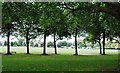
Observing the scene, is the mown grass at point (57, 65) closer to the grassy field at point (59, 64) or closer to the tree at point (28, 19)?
the grassy field at point (59, 64)

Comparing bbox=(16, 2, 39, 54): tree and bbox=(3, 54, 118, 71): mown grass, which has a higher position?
bbox=(16, 2, 39, 54): tree

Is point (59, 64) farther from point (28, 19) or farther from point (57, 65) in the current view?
point (28, 19)

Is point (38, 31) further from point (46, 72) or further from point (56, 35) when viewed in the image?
point (46, 72)

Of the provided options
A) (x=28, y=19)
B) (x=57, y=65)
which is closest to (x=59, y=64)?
(x=57, y=65)

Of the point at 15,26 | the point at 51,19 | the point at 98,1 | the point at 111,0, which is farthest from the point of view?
the point at 15,26

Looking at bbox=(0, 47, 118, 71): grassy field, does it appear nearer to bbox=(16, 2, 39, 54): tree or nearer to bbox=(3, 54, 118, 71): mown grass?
bbox=(3, 54, 118, 71): mown grass

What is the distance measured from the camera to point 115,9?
20.4 meters

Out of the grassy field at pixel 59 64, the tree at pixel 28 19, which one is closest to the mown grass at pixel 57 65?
the grassy field at pixel 59 64

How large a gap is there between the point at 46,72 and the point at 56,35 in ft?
143

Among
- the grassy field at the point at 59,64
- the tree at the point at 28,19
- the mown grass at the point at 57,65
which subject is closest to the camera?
the tree at the point at 28,19

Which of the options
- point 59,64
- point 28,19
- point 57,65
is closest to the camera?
point 28,19

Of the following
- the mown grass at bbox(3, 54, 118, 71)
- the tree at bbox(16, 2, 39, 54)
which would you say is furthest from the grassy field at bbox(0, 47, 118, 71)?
the tree at bbox(16, 2, 39, 54)

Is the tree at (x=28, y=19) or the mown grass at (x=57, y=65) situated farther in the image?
the mown grass at (x=57, y=65)

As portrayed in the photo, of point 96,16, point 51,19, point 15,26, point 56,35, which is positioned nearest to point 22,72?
point 51,19
